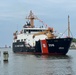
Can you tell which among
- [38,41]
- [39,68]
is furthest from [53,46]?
[39,68]

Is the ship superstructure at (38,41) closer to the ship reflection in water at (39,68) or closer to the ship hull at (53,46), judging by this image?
the ship hull at (53,46)

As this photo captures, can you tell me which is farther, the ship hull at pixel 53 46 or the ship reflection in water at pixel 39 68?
the ship hull at pixel 53 46

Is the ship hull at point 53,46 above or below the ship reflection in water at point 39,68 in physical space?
above

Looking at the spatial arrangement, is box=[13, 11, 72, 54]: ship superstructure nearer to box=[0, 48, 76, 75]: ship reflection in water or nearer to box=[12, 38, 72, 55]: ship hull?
box=[12, 38, 72, 55]: ship hull

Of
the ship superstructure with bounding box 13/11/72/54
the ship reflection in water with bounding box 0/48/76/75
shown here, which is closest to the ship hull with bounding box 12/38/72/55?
the ship superstructure with bounding box 13/11/72/54

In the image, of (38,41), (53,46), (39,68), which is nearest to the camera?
(39,68)

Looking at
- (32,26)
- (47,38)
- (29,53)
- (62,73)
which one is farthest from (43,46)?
(62,73)

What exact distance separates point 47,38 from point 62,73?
47.4m

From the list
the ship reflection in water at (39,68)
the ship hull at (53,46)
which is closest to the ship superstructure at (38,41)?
the ship hull at (53,46)

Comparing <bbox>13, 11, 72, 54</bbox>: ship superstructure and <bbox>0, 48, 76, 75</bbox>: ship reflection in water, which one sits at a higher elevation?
<bbox>13, 11, 72, 54</bbox>: ship superstructure

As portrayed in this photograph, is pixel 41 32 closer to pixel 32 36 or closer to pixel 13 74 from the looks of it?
pixel 32 36

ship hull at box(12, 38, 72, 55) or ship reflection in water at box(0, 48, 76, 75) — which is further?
ship hull at box(12, 38, 72, 55)

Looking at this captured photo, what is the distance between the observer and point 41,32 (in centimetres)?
9500

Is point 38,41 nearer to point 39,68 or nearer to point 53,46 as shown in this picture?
point 53,46
